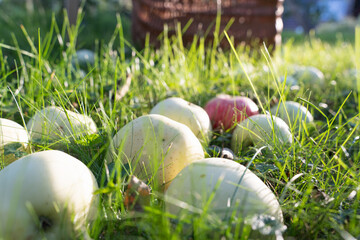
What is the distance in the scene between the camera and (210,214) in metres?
0.90

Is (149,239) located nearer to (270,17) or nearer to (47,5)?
(270,17)

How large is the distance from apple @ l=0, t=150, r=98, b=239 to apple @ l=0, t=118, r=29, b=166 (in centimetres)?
30

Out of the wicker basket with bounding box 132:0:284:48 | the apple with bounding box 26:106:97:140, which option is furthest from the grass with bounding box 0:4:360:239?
the wicker basket with bounding box 132:0:284:48

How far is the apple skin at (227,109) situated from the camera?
177cm

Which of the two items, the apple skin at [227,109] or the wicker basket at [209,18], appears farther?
the wicker basket at [209,18]

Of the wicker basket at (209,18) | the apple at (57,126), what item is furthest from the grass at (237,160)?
the wicker basket at (209,18)

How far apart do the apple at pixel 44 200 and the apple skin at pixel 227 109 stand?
96cm

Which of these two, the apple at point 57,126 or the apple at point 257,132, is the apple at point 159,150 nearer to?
the apple at point 57,126

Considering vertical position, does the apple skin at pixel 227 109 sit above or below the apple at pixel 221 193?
below

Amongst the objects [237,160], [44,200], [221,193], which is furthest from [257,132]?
[44,200]

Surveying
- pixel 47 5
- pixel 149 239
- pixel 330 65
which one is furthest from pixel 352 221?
pixel 47 5

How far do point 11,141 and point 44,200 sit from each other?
0.48 m

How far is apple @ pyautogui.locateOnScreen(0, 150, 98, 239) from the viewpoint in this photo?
0.86m

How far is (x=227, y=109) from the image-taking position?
5.87 ft
